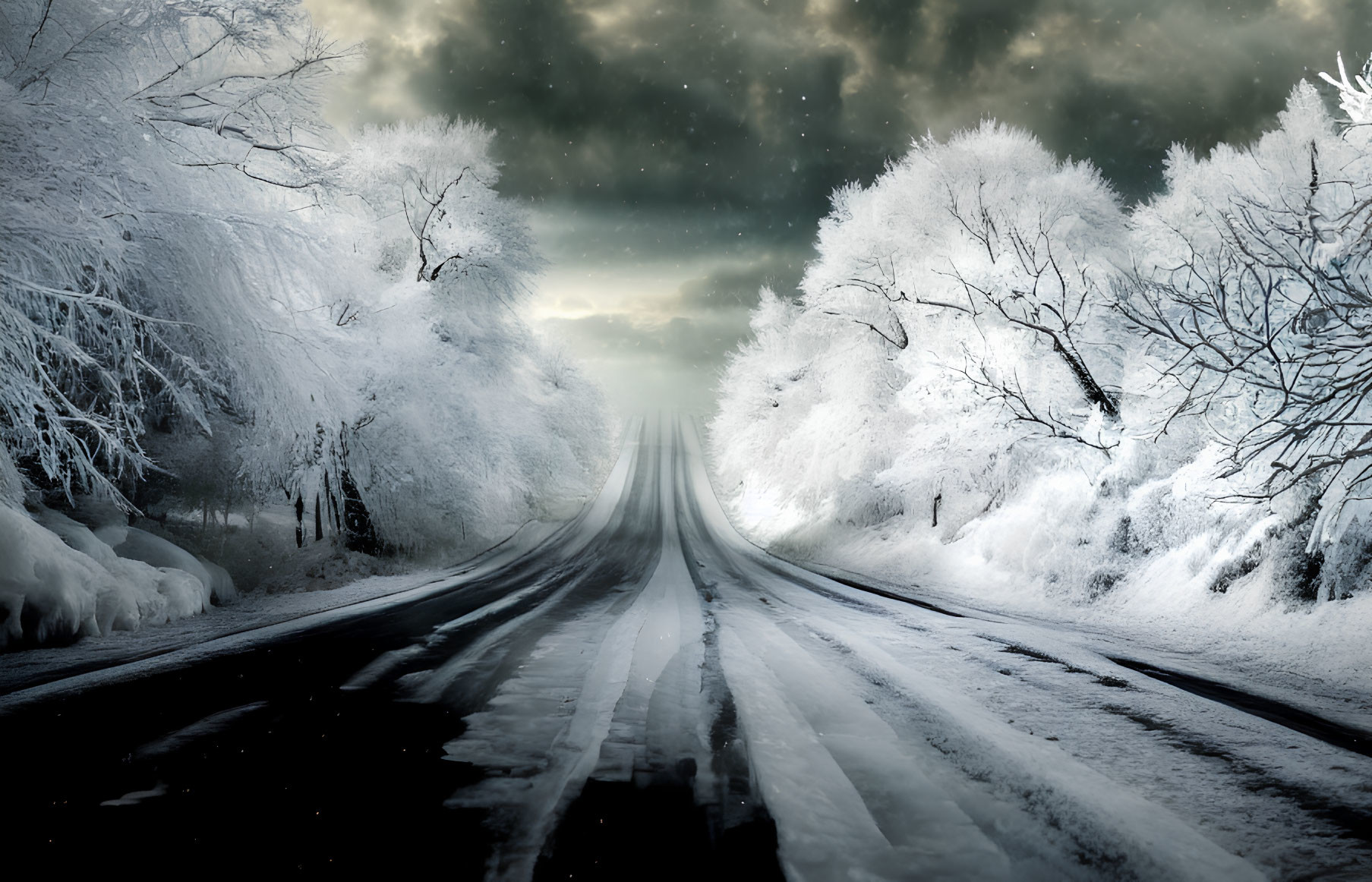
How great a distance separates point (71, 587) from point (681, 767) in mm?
5963

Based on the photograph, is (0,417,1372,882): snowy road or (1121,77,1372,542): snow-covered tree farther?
(1121,77,1372,542): snow-covered tree

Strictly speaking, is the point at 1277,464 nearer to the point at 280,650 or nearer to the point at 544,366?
the point at 280,650

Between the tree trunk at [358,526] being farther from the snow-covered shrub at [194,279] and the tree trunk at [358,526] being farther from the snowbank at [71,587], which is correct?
the snowbank at [71,587]

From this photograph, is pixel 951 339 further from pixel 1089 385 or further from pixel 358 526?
pixel 358 526

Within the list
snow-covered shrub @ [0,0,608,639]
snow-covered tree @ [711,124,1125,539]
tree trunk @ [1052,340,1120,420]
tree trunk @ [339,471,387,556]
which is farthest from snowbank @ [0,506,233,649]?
tree trunk @ [1052,340,1120,420]

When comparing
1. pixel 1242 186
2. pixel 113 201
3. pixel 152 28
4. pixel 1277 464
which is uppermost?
pixel 1242 186

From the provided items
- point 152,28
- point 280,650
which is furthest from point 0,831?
point 152,28

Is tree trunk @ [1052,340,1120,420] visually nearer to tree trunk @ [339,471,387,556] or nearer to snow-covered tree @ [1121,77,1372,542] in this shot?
snow-covered tree @ [1121,77,1372,542]

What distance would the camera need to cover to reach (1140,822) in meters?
2.32

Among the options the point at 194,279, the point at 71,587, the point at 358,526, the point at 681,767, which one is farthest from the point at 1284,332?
the point at 358,526

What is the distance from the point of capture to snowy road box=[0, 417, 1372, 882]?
204 centimetres

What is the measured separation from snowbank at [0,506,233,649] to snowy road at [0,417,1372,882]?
1.97 meters

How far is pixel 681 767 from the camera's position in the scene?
110 inches

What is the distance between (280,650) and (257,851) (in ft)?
11.1
